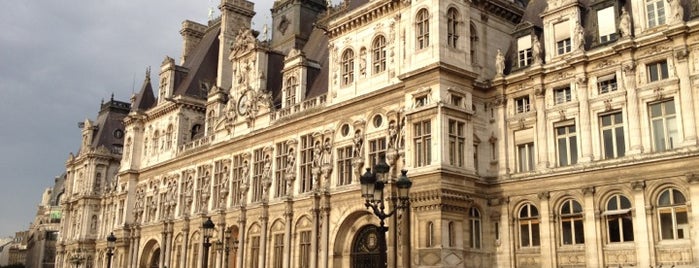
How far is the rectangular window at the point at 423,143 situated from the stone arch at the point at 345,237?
19.9ft

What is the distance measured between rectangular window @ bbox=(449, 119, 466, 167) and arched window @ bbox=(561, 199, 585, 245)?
5.05m

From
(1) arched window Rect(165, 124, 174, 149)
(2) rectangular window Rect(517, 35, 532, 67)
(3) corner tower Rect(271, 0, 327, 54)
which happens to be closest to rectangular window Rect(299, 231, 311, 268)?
(2) rectangular window Rect(517, 35, 532, 67)

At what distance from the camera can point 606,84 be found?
30.1 meters

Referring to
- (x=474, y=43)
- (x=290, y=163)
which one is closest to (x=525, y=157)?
(x=474, y=43)

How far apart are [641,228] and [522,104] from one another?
327 inches

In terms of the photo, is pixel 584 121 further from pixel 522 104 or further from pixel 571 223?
pixel 571 223

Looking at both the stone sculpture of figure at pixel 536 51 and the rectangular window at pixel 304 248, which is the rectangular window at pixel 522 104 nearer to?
the stone sculpture of figure at pixel 536 51

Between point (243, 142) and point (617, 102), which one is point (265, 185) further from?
point (617, 102)

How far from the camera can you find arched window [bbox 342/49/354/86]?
40125 mm

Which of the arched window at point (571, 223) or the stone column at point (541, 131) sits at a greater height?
the stone column at point (541, 131)

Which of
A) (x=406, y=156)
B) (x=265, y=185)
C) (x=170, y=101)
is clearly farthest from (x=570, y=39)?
(x=170, y=101)

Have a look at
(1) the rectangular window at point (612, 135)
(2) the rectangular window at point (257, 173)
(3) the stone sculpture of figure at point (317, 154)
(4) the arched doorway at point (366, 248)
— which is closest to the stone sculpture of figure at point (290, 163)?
(3) the stone sculpture of figure at point (317, 154)

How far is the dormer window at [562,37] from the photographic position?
3228 centimetres

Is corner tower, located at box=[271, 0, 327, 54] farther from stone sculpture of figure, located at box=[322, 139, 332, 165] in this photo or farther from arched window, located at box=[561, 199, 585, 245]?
arched window, located at box=[561, 199, 585, 245]
